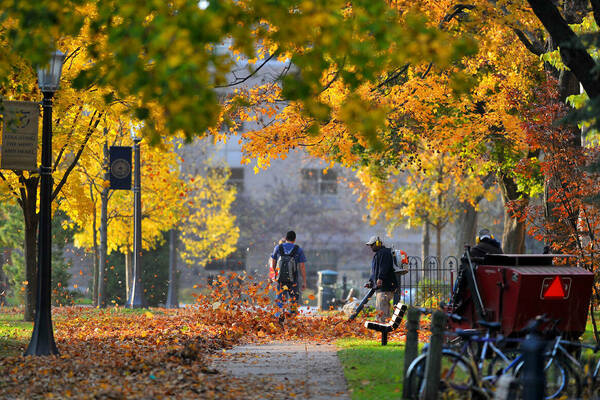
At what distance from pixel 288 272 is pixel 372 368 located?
6113 millimetres

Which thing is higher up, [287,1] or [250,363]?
[287,1]

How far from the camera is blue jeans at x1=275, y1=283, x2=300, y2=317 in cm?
1664

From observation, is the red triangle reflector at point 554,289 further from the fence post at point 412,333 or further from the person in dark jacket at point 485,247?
the fence post at point 412,333

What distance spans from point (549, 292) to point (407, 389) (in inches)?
122

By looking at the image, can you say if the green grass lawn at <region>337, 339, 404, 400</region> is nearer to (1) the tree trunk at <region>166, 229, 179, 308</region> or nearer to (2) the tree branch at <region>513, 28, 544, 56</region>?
(2) the tree branch at <region>513, 28, 544, 56</region>

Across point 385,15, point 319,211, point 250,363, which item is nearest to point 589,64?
point 385,15

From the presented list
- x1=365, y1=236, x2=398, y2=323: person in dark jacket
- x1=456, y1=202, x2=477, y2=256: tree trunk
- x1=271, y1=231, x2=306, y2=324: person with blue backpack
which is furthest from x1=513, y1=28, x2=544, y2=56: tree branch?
x1=456, y1=202, x2=477, y2=256: tree trunk

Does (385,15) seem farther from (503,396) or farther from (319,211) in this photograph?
(319,211)

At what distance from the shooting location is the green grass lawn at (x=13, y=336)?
1299cm

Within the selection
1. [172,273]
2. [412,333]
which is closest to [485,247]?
[412,333]

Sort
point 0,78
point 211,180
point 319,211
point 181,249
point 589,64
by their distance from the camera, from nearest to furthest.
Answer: point 0,78 → point 589,64 → point 211,180 → point 181,249 → point 319,211

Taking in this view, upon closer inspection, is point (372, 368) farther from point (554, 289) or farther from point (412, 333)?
point (554, 289)

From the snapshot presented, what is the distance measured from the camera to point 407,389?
8.27 meters

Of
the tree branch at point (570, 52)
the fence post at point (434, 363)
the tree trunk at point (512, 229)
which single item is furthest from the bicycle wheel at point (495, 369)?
the tree trunk at point (512, 229)
